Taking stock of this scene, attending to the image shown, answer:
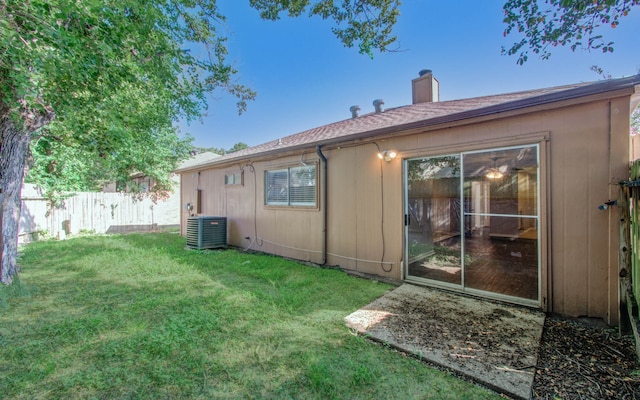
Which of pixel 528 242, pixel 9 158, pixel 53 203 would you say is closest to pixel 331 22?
pixel 528 242

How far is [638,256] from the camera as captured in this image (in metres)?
2.34

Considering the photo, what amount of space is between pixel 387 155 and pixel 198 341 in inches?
151

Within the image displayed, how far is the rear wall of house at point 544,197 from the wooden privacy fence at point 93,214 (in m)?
9.98

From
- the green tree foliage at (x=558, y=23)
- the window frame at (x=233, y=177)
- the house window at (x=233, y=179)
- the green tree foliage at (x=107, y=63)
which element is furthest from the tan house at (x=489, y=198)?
the house window at (x=233, y=179)

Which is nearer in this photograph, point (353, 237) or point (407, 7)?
point (407, 7)

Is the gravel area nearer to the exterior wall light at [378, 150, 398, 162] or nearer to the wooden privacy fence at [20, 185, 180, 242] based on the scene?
the exterior wall light at [378, 150, 398, 162]

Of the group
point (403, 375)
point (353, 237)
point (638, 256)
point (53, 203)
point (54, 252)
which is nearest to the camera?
point (403, 375)

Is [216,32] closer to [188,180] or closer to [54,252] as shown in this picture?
[188,180]

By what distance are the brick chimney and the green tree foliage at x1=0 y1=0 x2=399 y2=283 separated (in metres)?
3.46

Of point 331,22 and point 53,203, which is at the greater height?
point 331,22

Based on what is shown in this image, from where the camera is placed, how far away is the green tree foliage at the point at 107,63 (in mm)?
2936

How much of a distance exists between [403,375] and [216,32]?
6.69 m

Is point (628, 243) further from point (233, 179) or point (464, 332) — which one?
point (233, 179)

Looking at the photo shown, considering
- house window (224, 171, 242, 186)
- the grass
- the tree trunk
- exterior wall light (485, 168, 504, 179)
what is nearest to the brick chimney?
exterior wall light (485, 168, 504, 179)
